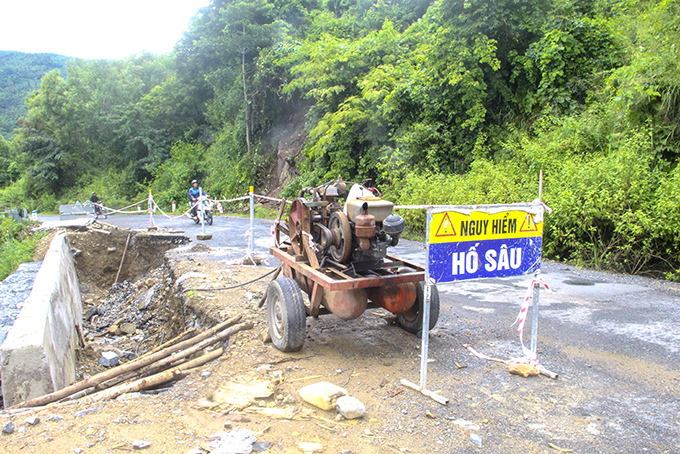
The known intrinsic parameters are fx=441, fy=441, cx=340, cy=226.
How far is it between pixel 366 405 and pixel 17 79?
108696 millimetres

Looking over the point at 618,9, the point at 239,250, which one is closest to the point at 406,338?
the point at 239,250

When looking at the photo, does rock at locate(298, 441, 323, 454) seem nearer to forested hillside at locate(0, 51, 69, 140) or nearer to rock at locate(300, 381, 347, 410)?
rock at locate(300, 381, 347, 410)

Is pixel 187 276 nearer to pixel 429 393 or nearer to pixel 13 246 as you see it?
pixel 429 393

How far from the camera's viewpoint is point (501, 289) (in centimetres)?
707

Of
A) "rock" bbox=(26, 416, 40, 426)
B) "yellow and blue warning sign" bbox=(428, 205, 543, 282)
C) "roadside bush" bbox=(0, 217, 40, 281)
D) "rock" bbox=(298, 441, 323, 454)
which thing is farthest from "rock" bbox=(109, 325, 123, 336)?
"yellow and blue warning sign" bbox=(428, 205, 543, 282)

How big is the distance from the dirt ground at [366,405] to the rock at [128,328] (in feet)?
14.7

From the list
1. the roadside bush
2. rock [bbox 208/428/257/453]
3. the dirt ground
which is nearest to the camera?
rock [bbox 208/428/257/453]

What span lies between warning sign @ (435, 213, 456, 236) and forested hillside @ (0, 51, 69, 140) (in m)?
77.3

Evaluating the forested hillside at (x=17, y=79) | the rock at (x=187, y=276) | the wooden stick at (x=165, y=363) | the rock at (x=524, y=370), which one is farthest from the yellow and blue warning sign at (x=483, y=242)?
the forested hillside at (x=17, y=79)

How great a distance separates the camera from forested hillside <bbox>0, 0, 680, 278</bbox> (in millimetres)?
8805

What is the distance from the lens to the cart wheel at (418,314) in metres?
4.63

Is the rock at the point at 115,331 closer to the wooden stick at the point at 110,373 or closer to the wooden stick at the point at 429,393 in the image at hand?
the wooden stick at the point at 110,373

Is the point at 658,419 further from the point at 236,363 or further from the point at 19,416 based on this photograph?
the point at 19,416

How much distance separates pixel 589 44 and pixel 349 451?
45.8 ft
